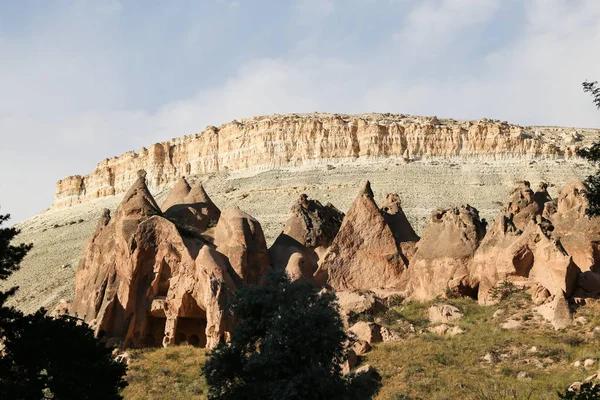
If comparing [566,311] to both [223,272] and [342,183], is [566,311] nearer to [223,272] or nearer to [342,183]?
[223,272]

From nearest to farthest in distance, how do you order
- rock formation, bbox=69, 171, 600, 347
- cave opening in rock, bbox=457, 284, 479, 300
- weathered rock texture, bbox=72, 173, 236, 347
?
rock formation, bbox=69, 171, 600, 347
weathered rock texture, bbox=72, 173, 236, 347
cave opening in rock, bbox=457, 284, 479, 300

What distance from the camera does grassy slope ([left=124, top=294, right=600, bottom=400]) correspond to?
2505 cm

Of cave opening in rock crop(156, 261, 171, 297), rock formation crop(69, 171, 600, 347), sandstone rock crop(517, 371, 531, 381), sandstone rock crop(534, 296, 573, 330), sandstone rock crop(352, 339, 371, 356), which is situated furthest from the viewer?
cave opening in rock crop(156, 261, 171, 297)

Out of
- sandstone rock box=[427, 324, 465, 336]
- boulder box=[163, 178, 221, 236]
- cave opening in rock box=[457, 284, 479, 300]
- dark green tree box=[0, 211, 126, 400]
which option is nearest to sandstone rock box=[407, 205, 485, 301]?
cave opening in rock box=[457, 284, 479, 300]

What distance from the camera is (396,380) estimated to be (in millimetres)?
26656

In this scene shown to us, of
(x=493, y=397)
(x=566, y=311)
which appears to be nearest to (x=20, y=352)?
(x=493, y=397)

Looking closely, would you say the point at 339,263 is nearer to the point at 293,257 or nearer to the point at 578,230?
the point at 293,257

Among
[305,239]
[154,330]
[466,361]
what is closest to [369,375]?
[466,361]

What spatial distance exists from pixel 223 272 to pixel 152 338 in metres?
4.84

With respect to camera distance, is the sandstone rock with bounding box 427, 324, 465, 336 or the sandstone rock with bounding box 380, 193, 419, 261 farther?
the sandstone rock with bounding box 380, 193, 419, 261

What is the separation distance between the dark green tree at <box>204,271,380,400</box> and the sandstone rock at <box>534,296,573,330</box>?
9.57 meters

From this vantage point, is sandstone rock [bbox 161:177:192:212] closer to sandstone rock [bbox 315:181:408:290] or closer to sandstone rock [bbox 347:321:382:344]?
sandstone rock [bbox 315:181:408:290]

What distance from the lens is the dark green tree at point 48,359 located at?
19.6m

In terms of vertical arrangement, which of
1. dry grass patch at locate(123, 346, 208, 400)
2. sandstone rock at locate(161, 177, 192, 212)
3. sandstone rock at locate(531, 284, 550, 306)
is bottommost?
dry grass patch at locate(123, 346, 208, 400)
